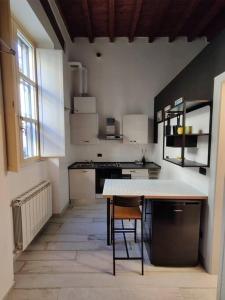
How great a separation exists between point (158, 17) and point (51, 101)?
277 cm

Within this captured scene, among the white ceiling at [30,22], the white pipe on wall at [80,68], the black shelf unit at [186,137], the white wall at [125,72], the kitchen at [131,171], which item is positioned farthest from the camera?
the white wall at [125,72]

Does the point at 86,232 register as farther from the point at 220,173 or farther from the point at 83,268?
the point at 220,173

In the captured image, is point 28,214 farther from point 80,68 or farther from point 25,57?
point 80,68

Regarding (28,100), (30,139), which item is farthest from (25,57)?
(30,139)

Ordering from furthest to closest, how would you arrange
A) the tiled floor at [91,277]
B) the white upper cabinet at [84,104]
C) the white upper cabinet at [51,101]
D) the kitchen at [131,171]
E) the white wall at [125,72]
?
the white wall at [125,72] → the white upper cabinet at [84,104] → the white upper cabinet at [51,101] → the kitchen at [131,171] → the tiled floor at [91,277]

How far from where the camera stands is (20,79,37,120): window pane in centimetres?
275

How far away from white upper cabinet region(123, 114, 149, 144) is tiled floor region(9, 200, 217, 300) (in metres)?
2.42

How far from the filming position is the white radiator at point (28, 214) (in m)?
2.16

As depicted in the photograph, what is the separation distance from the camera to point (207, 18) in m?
3.55

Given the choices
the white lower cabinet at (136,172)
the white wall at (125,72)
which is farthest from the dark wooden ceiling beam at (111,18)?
the white lower cabinet at (136,172)

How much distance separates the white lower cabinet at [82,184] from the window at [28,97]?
1.21m

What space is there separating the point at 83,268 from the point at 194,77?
2784 mm

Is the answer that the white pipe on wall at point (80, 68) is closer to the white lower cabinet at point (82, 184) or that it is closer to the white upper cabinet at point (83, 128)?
the white upper cabinet at point (83, 128)

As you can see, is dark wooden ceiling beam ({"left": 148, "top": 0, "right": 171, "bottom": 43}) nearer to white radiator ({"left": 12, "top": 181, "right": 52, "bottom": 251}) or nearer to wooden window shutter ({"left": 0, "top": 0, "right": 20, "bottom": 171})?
wooden window shutter ({"left": 0, "top": 0, "right": 20, "bottom": 171})
